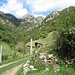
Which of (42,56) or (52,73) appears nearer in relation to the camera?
(52,73)

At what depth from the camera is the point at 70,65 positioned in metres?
17.2

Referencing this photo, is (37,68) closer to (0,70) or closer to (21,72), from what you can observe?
(21,72)

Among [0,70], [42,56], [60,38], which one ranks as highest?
[60,38]

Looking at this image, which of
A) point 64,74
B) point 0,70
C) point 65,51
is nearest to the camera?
point 64,74

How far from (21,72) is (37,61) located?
1.73 meters

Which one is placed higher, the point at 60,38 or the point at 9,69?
the point at 60,38

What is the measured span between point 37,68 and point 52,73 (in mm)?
1584

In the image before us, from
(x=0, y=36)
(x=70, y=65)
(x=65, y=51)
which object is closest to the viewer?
(x=70, y=65)

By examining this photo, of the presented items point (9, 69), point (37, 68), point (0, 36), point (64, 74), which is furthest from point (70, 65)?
point (0, 36)

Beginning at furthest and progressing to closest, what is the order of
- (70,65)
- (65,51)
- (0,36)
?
(0,36) < (65,51) < (70,65)

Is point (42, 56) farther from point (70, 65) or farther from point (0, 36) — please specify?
point (0, 36)

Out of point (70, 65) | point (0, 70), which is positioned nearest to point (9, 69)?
point (0, 70)

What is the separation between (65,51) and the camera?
18.8 meters

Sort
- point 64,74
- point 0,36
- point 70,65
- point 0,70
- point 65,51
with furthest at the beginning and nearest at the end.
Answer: point 0,36
point 0,70
point 65,51
point 70,65
point 64,74
